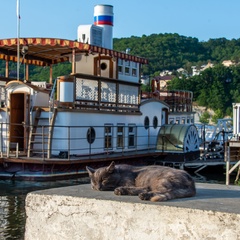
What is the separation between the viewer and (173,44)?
145125 millimetres

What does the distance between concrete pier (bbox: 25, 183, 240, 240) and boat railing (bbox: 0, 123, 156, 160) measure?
36.2 feet

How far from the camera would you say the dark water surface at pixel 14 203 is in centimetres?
1025

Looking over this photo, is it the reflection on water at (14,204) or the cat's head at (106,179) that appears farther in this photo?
the reflection on water at (14,204)

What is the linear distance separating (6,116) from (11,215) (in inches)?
259

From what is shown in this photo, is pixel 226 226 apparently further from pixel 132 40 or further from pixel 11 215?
pixel 132 40

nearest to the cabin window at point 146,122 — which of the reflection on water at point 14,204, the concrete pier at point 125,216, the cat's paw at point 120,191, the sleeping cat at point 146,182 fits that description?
the reflection on water at point 14,204

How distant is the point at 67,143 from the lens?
16891 mm

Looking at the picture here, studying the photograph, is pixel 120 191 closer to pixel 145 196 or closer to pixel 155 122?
pixel 145 196

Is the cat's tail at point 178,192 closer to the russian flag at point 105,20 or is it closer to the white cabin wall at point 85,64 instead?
the white cabin wall at point 85,64

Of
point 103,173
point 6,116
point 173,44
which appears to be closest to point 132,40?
point 173,44

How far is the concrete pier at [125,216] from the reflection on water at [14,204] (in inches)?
207

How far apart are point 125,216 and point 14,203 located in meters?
9.25

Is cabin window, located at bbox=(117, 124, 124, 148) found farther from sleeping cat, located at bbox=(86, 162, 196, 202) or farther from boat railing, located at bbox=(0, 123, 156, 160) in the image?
sleeping cat, located at bbox=(86, 162, 196, 202)

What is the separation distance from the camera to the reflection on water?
10.2 metres
